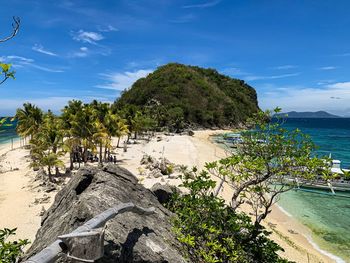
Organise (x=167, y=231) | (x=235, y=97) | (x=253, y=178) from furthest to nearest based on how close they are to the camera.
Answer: (x=235, y=97) → (x=253, y=178) → (x=167, y=231)

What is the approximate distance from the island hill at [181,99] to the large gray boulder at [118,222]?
3556 inches

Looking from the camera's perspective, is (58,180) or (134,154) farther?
(134,154)

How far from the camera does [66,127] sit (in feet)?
129

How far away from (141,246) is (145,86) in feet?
440

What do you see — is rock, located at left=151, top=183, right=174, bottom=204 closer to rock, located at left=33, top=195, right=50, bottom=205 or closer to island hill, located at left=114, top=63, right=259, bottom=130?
rock, located at left=33, top=195, right=50, bottom=205

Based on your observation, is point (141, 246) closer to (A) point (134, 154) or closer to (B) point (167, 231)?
(B) point (167, 231)

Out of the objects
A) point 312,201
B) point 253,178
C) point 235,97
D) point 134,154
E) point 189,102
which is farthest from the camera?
point 235,97

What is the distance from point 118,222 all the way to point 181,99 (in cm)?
12229

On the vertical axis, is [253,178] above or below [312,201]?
above

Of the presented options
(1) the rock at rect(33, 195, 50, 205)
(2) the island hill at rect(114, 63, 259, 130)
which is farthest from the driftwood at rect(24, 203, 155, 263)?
(2) the island hill at rect(114, 63, 259, 130)

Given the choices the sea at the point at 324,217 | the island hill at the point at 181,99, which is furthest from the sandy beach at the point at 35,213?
the island hill at the point at 181,99

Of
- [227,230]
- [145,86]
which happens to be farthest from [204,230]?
[145,86]

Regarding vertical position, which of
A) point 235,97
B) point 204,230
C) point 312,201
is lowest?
point 312,201

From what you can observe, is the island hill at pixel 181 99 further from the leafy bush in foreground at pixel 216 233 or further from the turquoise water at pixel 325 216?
the leafy bush in foreground at pixel 216 233
